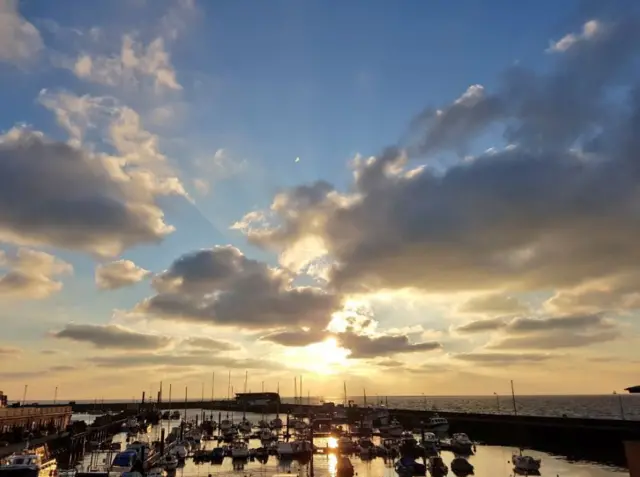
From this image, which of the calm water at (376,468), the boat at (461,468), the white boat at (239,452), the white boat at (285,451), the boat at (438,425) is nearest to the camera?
the calm water at (376,468)

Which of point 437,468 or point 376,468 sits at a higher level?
point 437,468

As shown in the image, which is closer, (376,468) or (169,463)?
(169,463)

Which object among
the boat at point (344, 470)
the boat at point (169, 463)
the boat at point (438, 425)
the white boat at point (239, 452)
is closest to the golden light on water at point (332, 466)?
the boat at point (344, 470)

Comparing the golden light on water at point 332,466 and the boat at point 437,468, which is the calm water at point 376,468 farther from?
the boat at point 437,468

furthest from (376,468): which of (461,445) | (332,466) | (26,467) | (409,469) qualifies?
(26,467)

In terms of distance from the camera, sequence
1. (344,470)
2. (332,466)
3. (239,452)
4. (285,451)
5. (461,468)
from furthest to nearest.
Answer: (285,451)
(239,452)
(332,466)
(461,468)
(344,470)

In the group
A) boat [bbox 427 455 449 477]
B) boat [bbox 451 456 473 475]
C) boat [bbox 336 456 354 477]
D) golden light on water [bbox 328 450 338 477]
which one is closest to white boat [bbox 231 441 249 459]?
golden light on water [bbox 328 450 338 477]

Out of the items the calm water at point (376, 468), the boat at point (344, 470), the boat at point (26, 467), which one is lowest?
the calm water at point (376, 468)

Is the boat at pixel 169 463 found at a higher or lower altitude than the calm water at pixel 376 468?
higher

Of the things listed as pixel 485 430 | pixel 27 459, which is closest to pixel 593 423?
pixel 485 430

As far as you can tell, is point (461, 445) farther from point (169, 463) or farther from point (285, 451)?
point (169, 463)

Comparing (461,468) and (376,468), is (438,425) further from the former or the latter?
(461,468)

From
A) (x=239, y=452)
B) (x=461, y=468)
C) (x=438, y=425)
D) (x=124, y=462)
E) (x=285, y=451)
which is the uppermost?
(x=438, y=425)

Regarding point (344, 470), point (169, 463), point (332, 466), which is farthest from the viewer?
point (332, 466)
